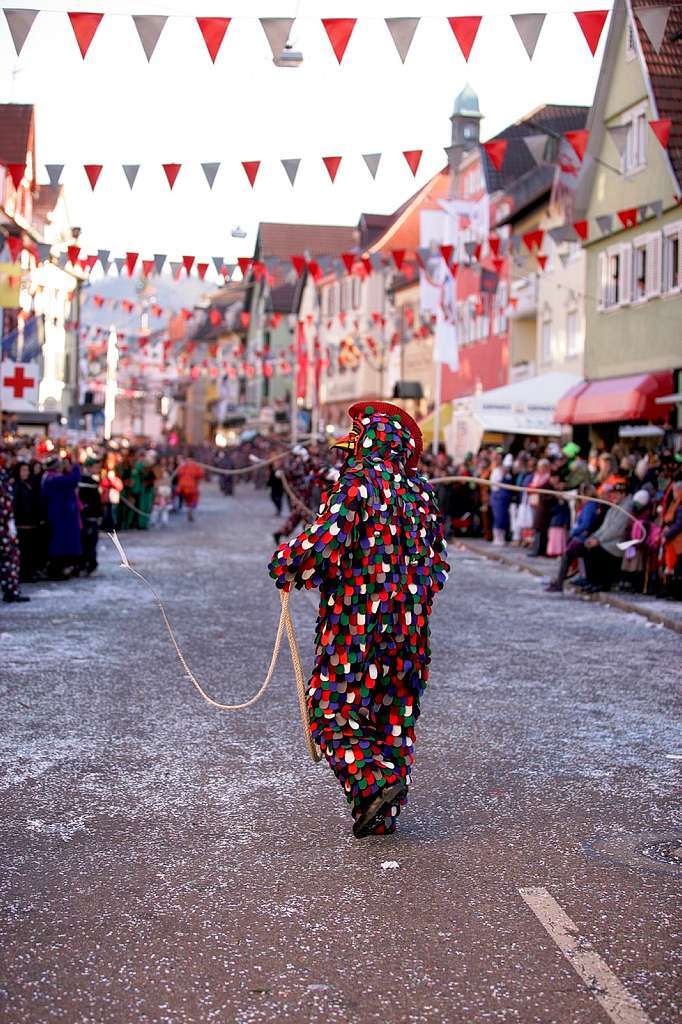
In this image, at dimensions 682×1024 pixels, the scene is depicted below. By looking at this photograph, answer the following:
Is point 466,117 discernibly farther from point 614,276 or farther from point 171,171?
point 171,171

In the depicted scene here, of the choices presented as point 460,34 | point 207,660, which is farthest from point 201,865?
Answer: point 460,34

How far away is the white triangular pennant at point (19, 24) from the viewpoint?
1072 cm

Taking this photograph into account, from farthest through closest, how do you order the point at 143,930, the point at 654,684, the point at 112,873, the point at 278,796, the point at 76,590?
the point at 76,590 → the point at 654,684 → the point at 278,796 → the point at 112,873 → the point at 143,930

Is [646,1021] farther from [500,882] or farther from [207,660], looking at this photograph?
[207,660]

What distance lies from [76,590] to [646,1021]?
46.4 ft

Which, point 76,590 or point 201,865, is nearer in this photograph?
point 201,865

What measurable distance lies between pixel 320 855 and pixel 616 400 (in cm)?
2398

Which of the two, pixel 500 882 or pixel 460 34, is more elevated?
pixel 460 34

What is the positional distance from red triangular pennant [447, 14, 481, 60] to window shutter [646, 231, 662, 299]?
18249mm

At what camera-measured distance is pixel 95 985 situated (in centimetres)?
415

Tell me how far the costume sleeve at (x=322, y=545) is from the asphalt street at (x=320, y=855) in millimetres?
1146

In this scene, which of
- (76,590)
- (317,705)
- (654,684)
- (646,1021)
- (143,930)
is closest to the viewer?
(646,1021)

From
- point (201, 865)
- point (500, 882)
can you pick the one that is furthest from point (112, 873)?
point (500, 882)

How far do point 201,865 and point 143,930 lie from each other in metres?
0.81
